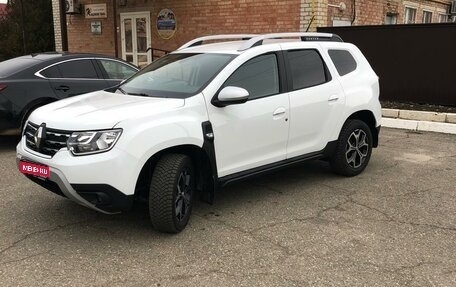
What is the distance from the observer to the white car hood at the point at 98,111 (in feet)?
12.3

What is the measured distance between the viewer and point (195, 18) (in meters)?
14.1

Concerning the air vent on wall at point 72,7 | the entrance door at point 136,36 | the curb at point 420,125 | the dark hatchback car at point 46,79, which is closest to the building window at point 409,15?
the curb at point 420,125

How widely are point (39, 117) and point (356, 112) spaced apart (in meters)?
3.58

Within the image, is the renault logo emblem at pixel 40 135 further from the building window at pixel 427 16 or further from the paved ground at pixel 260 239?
the building window at pixel 427 16

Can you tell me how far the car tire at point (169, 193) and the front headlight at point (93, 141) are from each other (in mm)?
456

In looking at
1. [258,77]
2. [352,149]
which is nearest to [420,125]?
[352,149]

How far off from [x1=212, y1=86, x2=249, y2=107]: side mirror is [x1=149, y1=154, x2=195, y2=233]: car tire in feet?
1.93

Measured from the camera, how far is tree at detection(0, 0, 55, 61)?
20328 millimetres

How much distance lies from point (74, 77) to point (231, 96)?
444cm

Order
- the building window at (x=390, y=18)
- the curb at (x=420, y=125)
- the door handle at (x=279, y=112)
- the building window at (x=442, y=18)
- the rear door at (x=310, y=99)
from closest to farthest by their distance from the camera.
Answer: the door handle at (x=279, y=112) → the rear door at (x=310, y=99) → the curb at (x=420, y=125) → the building window at (x=390, y=18) → the building window at (x=442, y=18)

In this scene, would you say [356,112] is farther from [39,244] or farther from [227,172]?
[39,244]

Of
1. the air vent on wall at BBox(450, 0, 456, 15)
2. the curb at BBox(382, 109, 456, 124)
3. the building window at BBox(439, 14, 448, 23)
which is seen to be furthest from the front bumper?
the air vent on wall at BBox(450, 0, 456, 15)

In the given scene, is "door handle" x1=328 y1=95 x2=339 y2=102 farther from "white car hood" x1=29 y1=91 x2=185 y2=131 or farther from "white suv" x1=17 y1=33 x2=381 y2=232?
"white car hood" x1=29 y1=91 x2=185 y2=131

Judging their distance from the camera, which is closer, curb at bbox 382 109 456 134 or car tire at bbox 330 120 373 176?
car tire at bbox 330 120 373 176
